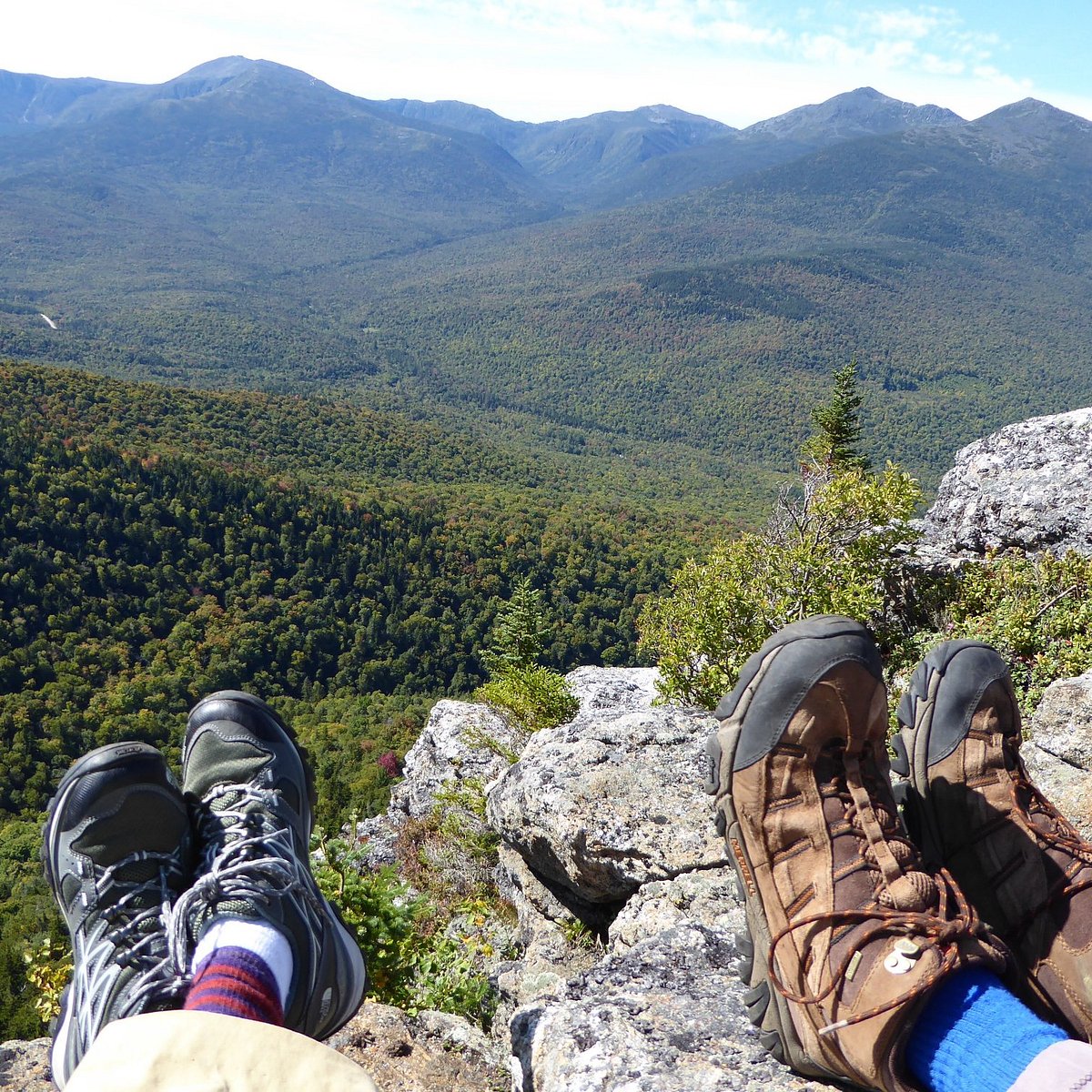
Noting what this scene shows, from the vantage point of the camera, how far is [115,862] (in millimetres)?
3000

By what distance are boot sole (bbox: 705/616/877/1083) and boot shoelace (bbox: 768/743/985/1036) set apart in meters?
0.07

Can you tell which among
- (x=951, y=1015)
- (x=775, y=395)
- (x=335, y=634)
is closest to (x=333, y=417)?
(x=335, y=634)

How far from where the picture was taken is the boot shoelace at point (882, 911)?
2.24 m

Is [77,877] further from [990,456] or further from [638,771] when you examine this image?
[990,456]

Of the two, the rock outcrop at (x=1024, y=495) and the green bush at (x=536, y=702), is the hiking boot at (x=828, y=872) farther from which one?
the rock outcrop at (x=1024, y=495)

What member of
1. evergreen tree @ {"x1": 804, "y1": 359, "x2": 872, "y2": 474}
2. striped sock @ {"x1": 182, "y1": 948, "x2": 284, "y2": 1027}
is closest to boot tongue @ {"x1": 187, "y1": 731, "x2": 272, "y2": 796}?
striped sock @ {"x1": 182, "y1": 948, "x2": 284, "y2": 1027}

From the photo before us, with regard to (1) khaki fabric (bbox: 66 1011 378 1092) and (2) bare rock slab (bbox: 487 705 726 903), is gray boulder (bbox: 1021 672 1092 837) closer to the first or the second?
(2) bare rock slab (bbox: 487 705 726 903)

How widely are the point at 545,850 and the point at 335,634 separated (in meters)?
53.0

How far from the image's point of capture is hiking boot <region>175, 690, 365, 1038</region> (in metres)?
2.66

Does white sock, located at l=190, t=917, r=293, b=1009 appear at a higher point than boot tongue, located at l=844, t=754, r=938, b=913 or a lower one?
lower

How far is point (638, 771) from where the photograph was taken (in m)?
4.77

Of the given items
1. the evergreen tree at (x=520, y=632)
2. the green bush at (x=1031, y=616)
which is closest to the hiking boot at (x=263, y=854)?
the green bush at (x=1031, y=616)

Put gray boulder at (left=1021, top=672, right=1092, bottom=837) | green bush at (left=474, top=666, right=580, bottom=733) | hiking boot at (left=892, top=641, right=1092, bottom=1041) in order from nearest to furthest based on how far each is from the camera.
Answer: hiking boot at (left=892, top=641, right=1092, bottom=1041), gray boulder at (left=1021, top=672, right=1092, bottom=837), green bush at (left=474, top=666, right=580, bottom=733)

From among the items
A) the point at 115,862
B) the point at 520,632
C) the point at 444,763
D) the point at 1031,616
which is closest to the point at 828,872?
the point at 115,862
